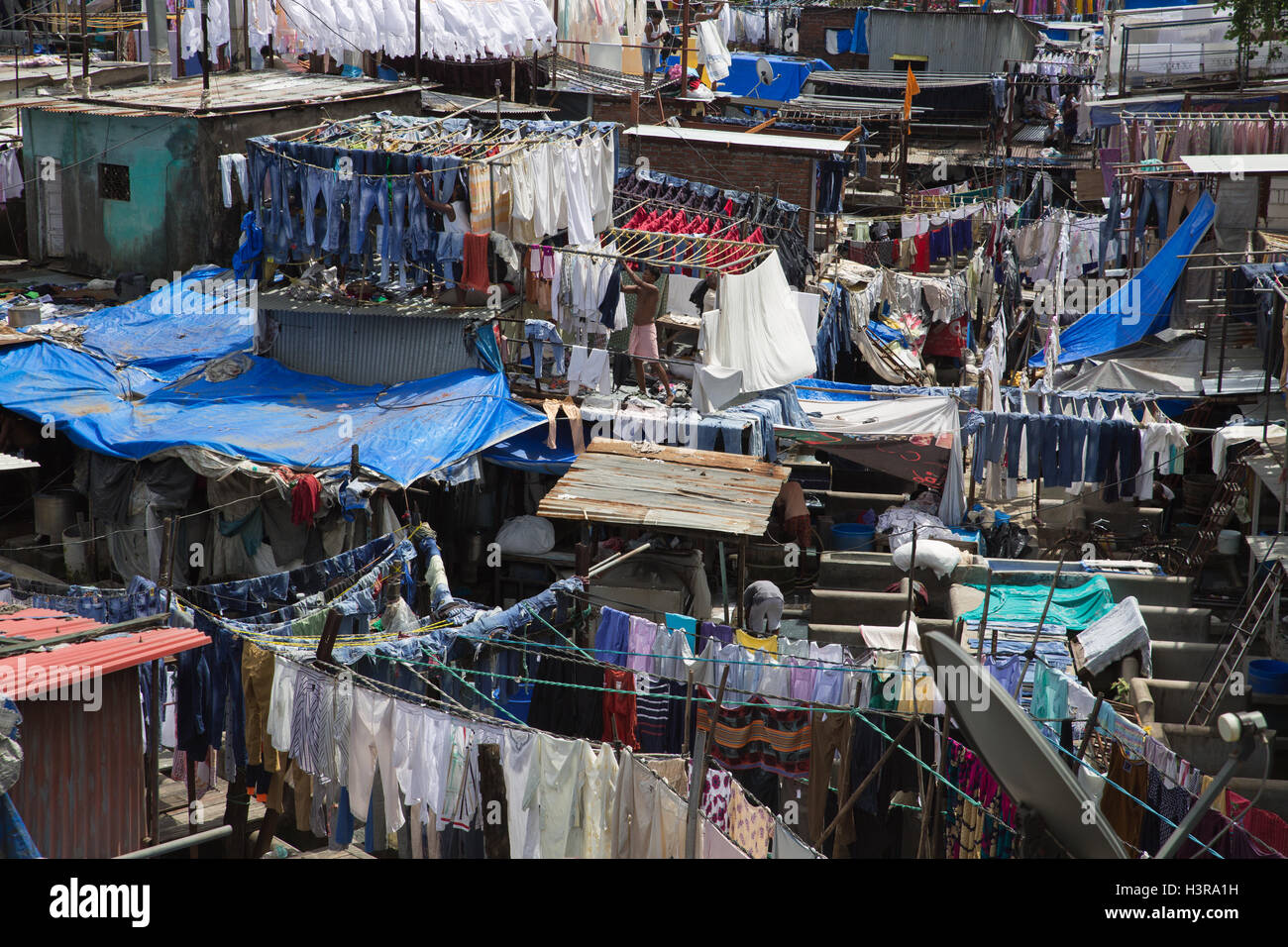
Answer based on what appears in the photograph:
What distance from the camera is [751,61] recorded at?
48.6 m

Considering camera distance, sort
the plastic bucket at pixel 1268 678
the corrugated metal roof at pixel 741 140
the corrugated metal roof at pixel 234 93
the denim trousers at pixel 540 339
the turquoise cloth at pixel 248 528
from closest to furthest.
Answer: the plastic bucket at pixel 1268 678, the turquoise cloth at pixel 248 528, the denim trousers at pixel 540 339, the corrugated metal roof at pixel 234 93, the corrugated metal roof at pixel 741 140

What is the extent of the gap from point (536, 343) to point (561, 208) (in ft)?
6.78

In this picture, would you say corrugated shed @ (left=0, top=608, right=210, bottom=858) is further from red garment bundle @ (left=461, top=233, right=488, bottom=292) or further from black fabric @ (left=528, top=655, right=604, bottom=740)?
red garment bundle @ (left=461, top=233, right=488, bottom=292)

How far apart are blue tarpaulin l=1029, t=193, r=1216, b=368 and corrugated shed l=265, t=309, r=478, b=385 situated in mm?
10459

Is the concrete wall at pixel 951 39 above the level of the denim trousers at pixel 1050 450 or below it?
above

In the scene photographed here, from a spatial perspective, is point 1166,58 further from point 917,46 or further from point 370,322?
point 370,322

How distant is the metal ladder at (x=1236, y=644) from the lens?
14586 mm

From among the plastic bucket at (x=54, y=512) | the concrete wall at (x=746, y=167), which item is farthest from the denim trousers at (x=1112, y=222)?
the plastic bucket at (x=54, y=512)

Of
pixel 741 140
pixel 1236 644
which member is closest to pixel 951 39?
pixel 741 140

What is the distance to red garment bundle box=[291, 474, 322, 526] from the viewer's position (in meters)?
16.1

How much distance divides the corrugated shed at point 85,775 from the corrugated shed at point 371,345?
406 inches

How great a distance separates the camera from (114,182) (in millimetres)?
22016

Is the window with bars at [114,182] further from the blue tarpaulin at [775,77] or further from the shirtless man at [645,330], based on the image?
the blue tarpaulin at [775,77]

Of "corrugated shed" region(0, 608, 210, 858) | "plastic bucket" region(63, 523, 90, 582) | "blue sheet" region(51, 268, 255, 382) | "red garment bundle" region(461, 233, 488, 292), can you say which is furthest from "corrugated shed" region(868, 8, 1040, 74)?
→ "corrugated shed" region(0, 608, 210, 858)
